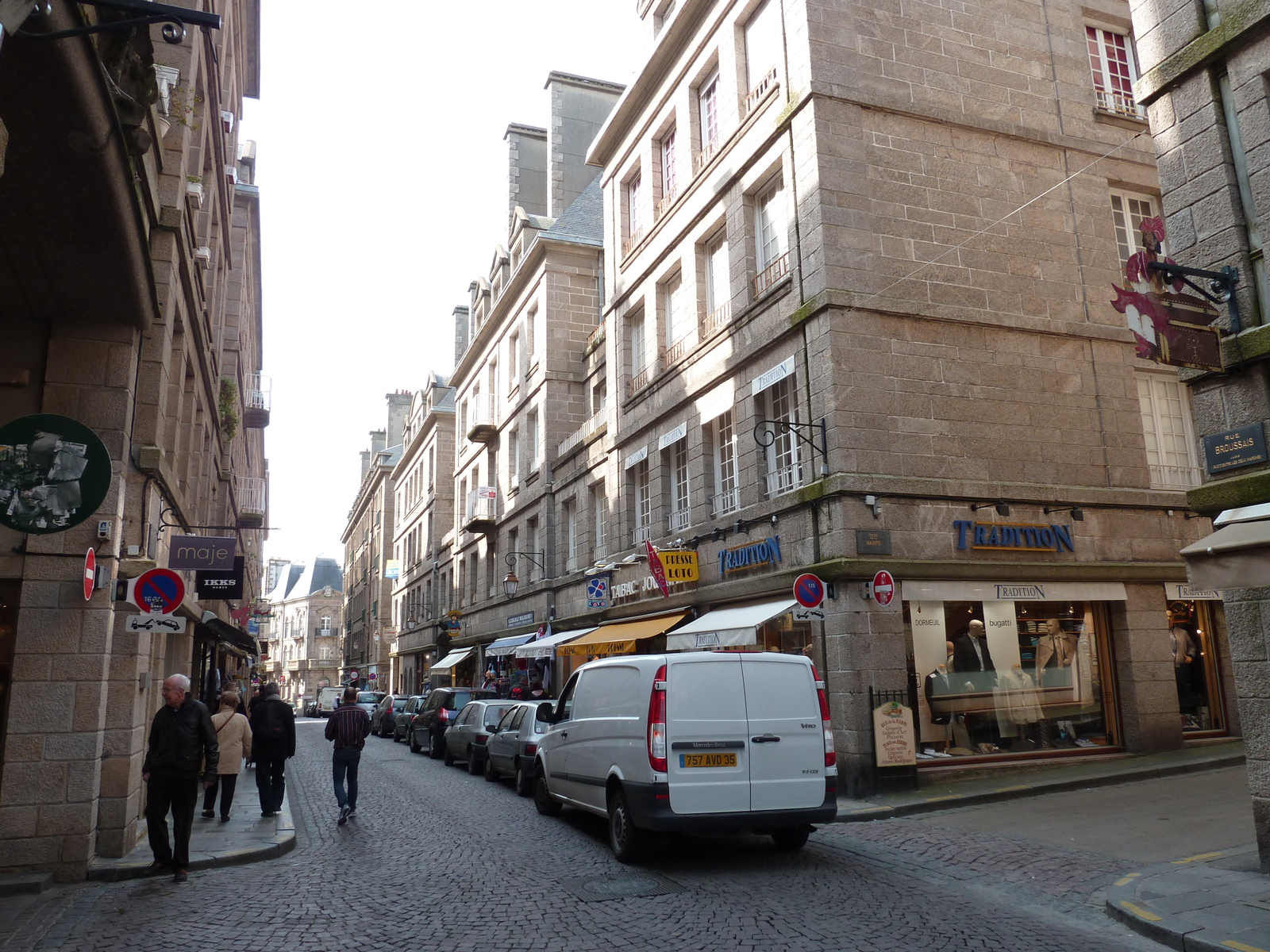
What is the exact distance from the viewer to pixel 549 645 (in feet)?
77.0

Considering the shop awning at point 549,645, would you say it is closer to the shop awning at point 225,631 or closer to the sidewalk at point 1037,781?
the shop awning at point 225,631

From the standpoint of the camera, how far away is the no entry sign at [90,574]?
28.8 ft

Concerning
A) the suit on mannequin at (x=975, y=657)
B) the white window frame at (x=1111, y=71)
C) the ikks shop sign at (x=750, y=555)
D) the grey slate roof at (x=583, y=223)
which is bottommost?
the suit on mannequin at (x=975, y=657)

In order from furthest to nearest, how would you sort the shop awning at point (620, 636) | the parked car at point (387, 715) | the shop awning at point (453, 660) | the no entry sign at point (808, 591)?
the shop awning at point (453, 660) → the parked car at point (387, 715) → the shop awning at point (620, 636) → the no entry sign at point (808, 591)

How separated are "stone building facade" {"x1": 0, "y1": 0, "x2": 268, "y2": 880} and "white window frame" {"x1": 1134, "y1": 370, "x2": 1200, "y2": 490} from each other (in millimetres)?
15467

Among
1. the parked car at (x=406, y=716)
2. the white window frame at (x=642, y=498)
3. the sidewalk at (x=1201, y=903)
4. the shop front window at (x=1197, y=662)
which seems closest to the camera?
the sidewalk at (x=1201, y=903)

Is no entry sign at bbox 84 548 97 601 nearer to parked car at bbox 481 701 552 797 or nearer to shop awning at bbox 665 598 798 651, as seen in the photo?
parked car at bbox 481 701 552 797

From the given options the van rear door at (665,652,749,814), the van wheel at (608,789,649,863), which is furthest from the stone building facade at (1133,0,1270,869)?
the van wheel at (608,789,649,863)

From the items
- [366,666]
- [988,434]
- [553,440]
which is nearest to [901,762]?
[988,434]

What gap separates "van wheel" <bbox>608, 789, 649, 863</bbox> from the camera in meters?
8.80

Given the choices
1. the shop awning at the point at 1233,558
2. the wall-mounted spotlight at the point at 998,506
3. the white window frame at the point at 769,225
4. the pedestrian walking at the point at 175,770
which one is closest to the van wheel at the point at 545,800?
the pedestrian walking at the point at 175,770

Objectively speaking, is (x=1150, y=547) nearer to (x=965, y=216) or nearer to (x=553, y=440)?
(x=965, y=216)

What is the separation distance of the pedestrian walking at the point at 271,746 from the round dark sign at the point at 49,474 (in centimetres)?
443

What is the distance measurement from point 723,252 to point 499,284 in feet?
64.7
